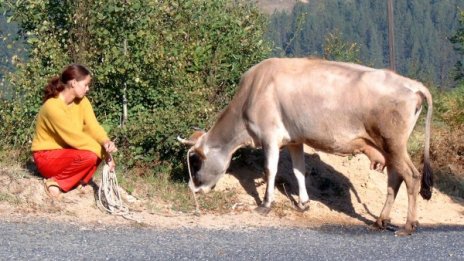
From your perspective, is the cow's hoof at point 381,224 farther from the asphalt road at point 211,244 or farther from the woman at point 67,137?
the woman at point 67,137

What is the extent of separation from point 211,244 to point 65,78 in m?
3.13

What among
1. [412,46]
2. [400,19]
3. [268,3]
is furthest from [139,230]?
[268,3]

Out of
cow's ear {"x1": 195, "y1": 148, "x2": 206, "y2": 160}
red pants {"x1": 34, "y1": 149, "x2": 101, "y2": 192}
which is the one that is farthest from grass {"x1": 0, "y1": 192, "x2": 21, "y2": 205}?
cow's ear {"x1": 195, "y1": 148, "x2": 206, "y2": 160}

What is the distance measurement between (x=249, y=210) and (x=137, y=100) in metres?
2.72

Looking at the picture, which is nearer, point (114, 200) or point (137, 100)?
point (114, 200)

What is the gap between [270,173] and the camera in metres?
13.0

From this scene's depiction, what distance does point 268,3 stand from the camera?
186625 mm

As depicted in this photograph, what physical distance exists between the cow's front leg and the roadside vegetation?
0.56 metres

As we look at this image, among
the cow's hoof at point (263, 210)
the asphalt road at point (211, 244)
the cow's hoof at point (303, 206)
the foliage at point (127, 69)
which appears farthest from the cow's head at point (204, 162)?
the asphalt road at point (211, 244)

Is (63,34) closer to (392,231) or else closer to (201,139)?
(201,139)

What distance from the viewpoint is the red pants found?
464 inches

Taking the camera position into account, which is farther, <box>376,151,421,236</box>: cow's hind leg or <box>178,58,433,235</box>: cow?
<box>178,58,433,235</box>: cow

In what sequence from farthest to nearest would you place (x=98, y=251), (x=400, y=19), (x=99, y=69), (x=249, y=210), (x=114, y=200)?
(x=400, y=19), (x=99, y=69), (x=249, y=210), (x=114, y=200), (x=98, y=251)

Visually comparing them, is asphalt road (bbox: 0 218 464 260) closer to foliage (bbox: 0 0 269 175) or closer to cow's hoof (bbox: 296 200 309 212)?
cow's hoof (bbox: 296 200 309 212)
